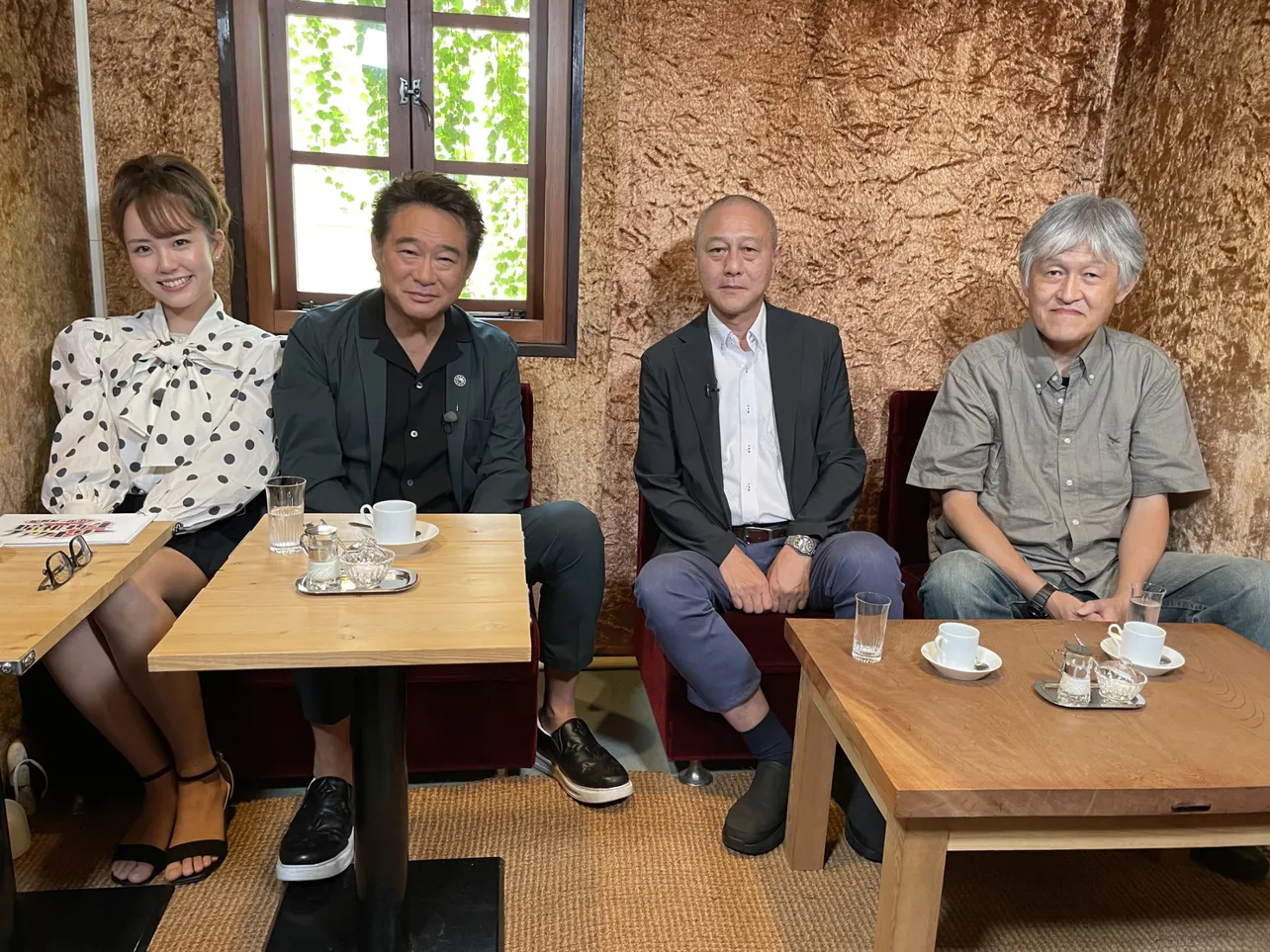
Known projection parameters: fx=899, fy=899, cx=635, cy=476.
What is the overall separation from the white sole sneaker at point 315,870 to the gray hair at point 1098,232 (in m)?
1.95

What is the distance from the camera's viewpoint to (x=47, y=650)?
1.33 meters

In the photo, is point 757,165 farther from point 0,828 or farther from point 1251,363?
point 0,828

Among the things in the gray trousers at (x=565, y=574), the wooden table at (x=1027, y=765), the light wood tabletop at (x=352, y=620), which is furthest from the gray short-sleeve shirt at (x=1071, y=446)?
the light wood tabletop at (x=352, y=620)

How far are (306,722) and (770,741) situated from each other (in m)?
1.00

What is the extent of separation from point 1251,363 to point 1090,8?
122 centimetres

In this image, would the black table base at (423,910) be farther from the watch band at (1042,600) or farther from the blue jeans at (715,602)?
the watch band at (1042,600)

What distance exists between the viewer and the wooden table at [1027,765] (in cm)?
117

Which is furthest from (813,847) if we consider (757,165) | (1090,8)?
(1090,8)

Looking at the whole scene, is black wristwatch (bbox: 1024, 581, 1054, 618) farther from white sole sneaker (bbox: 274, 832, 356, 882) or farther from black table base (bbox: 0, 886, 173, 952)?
black table base (bbox: 0, 886, 173, 952)

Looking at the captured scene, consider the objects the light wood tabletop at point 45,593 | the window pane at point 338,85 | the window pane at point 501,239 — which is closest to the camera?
the light wood tabletop at point 45,593

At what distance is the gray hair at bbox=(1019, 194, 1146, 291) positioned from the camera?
198 cm

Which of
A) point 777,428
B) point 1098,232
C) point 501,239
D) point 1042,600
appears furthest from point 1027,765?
point 501,239

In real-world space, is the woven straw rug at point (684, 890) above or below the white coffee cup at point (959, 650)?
below

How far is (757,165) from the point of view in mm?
2559
